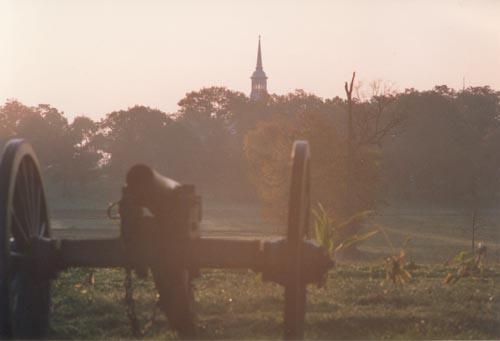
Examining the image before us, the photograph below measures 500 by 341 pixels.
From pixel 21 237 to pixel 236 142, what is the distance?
180ft

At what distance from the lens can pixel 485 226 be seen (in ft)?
197

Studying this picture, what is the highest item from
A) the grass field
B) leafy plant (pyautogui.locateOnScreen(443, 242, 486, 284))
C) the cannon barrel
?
the cannon barrel

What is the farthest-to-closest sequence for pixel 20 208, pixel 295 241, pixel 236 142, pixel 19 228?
1. pixel 236 142
2. pixel 20 208
3. pixel 19 228
4. pixel 295 241

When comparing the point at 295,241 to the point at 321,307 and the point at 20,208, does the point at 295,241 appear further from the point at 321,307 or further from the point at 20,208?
the point at 321,307

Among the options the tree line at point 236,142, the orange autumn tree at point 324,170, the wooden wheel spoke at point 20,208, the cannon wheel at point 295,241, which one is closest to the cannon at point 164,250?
the cannon wheel at point 295,241

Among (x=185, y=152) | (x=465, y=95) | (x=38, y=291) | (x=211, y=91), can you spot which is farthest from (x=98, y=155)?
(x=38, y=291)

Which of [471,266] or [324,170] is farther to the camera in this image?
[324,170]

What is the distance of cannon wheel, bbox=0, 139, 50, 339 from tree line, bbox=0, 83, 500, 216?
115 ft

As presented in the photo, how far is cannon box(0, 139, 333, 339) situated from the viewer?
27.6 ft

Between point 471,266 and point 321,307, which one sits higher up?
point 471,266

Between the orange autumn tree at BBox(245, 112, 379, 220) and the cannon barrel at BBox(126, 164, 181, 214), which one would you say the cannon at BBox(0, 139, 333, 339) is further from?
the orange autumn tree at BBox(245, 112, 379, 220)

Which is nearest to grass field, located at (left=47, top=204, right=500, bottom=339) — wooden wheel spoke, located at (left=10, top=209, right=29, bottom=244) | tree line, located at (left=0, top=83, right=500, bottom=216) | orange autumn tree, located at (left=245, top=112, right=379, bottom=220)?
wooden wheel spoke, located at (left=10, top=209, right=29, bottom=244)

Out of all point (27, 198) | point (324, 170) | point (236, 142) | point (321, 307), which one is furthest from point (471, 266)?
point (236, 142)

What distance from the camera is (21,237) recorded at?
9195 mm
